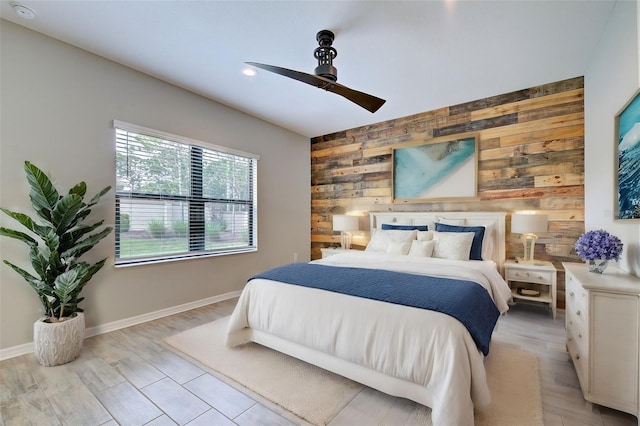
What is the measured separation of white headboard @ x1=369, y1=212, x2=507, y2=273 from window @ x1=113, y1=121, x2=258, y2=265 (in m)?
2.23

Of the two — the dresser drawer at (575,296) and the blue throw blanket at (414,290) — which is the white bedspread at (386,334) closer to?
the blue throw blanket at (414,290)

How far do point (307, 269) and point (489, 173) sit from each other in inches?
113

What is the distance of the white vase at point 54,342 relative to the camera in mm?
2180

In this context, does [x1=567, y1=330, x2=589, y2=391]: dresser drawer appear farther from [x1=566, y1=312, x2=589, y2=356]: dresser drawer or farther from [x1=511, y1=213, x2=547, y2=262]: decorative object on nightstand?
[x1=511, y1=213, x2=547, y2=262]: decorative object on nightstand

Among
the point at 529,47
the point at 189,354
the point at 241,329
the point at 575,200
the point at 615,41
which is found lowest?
the point at 189,354

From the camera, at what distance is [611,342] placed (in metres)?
1.64

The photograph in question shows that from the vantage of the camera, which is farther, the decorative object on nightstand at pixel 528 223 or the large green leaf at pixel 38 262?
the decorative object on nightstand at pixel 528 223

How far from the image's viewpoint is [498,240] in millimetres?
3629

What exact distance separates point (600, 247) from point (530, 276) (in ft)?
4.82

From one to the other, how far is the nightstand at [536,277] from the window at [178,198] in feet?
11.6

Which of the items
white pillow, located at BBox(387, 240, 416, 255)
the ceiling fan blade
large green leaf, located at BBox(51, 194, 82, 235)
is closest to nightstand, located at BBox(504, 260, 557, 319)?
white pillow, located at BBox(387, 240, 416, 255)

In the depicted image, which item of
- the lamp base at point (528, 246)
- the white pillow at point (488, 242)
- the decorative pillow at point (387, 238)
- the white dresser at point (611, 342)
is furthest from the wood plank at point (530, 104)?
the white dresser at point (611, 342)

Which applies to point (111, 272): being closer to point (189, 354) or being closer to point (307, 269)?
point (189, 354)

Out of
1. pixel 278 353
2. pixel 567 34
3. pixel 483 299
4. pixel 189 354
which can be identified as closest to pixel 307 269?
pixel 278 353
